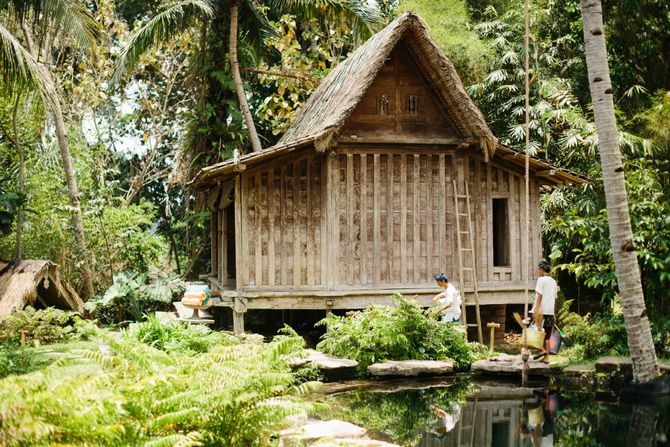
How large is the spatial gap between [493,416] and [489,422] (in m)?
0.31

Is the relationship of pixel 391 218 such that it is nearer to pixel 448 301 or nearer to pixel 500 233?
pixel 448 301

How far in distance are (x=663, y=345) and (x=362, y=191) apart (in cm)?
535

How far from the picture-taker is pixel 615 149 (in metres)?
10.0

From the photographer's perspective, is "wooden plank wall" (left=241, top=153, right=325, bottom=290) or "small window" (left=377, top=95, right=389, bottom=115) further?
"small window" (left=377, top=95, right=389, bottom=115)

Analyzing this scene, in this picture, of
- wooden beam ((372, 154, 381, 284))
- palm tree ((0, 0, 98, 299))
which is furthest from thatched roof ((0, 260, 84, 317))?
wooden beam ((372, 154, 381, 284))

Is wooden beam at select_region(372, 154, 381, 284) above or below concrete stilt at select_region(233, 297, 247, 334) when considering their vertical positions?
above

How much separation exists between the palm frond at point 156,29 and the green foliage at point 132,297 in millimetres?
4348

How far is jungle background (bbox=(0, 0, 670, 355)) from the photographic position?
16.5 m

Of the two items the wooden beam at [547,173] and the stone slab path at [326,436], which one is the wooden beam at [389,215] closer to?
the wooden beam at [547,173]

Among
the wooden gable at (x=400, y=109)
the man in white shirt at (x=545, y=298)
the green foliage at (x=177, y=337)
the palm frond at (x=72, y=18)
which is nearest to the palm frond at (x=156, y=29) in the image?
the palm frond at (x=72, y=18)

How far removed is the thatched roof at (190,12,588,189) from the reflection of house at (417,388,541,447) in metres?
4.90

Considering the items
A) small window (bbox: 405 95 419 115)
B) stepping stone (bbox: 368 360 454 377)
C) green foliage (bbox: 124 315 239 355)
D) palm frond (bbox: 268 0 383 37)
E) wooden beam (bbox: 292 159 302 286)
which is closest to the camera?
green foliage (bbox: 124 315 239 355)

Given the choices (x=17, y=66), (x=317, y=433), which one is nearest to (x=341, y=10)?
(x=17, y=66)

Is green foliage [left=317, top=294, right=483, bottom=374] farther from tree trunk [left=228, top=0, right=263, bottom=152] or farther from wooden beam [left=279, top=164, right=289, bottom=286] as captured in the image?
tree trunk [left=228, top=0, right=263, bottom=152]
